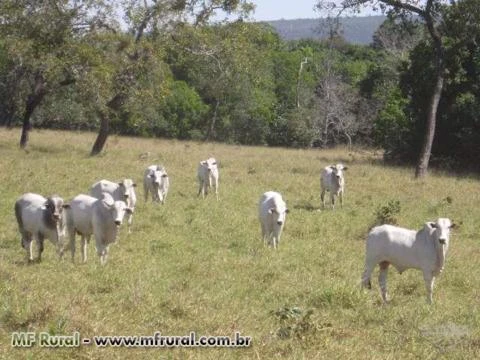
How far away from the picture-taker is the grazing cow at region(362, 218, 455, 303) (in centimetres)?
1075

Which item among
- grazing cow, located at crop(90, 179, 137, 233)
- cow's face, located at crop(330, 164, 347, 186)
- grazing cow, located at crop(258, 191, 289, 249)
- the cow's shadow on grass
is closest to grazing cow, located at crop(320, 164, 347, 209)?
cow's face, located at crop(330, 164, 347, 186)

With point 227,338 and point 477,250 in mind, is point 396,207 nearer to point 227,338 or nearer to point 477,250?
point 477,250

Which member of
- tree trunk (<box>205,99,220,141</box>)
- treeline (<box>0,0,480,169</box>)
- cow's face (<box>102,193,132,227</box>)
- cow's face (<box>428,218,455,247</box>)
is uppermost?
treeline (<box>0,0,480,169</box>)

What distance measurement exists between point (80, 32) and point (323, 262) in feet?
69.7

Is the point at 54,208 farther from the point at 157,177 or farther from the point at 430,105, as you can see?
the point at 430,105

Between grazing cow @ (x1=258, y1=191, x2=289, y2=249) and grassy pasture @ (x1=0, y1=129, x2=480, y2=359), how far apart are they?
31 centimetres

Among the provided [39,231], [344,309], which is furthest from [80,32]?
[344,309]

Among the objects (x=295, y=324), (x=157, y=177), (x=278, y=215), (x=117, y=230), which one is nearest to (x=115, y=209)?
(x=117, y=230)

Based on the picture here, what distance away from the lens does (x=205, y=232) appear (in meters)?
15.6

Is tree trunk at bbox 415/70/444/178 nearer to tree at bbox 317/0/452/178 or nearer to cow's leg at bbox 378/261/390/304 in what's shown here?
tree at bbox 317/0/452/178

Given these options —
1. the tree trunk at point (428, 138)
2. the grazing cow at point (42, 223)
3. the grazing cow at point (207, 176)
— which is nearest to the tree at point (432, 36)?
the tree trunk at point (428, 138)

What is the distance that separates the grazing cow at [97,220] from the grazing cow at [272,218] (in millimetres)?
3507

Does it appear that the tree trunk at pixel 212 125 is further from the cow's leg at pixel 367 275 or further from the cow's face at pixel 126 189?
the cow's leg at pixel 367 275

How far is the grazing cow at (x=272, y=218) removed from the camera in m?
14.7
